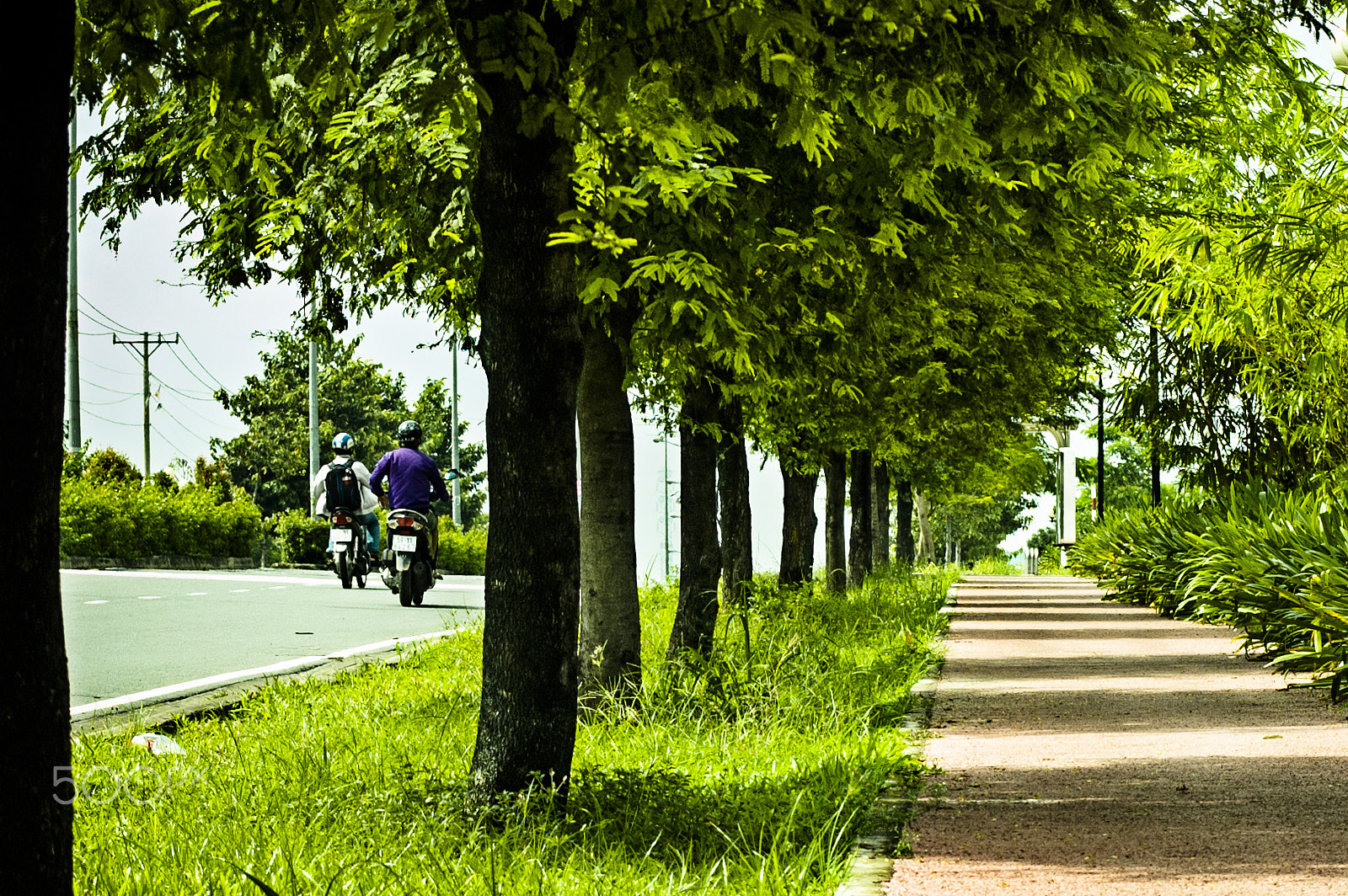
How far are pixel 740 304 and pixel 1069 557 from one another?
4122 cm

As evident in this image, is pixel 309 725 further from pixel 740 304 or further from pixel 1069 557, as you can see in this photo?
pixel 1069 557

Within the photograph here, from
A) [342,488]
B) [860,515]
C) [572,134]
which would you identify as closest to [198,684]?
[572,134]

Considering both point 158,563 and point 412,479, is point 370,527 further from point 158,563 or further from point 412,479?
point 158,563

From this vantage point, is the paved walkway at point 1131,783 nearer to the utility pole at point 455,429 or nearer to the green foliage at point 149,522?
the green foliage at point 149,522

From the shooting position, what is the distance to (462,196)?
772 cm

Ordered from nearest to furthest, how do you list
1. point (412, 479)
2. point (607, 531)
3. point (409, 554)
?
point (607, 531)
point (412, 479)
point (409, 554)

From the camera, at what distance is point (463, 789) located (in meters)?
5.49

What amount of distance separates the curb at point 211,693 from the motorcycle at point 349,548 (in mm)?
5944

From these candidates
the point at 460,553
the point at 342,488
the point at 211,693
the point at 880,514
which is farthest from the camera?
the point at 460,553

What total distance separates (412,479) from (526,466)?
10878 millimetres

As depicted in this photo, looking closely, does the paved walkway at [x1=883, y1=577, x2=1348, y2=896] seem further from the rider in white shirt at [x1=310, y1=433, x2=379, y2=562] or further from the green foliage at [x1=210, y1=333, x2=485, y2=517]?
the green foliage at [x1=210, y1=333, x2=485, y2=517]

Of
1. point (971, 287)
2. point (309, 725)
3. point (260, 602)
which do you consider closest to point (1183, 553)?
point (971, 287)

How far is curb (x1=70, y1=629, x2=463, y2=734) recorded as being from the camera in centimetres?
789

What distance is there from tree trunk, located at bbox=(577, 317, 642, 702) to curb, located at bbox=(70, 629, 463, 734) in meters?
2.30
